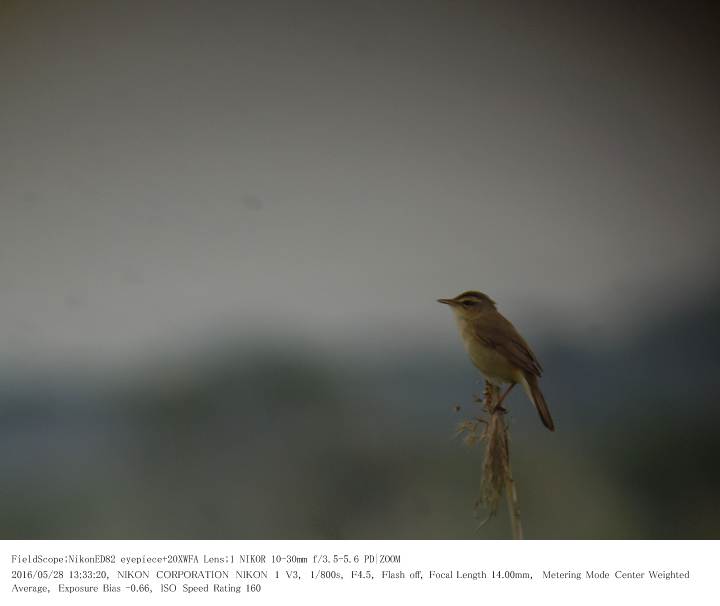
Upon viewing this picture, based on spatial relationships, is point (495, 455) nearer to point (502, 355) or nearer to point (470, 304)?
point (502, 355)

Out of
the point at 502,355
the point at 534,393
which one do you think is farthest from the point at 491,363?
the point at 534,393

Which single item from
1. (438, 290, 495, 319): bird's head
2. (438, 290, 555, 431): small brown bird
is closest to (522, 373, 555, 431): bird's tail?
(438, 290, 555, 431): small brown bird

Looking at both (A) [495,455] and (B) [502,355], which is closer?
(A) [495,455]

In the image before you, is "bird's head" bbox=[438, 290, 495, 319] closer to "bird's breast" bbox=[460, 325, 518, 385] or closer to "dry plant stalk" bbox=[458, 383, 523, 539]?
"bird's breast" bbox=[460, 325, 518, 385]
